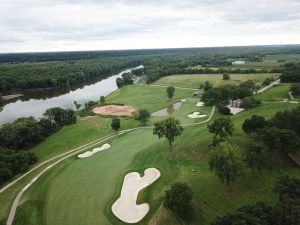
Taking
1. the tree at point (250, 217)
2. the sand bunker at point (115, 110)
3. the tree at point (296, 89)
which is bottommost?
the sand bunker at point (115, 110)

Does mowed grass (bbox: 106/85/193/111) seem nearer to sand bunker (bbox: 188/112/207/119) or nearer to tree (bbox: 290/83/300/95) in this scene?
sand bunker (bbox: 188/112/207/119)

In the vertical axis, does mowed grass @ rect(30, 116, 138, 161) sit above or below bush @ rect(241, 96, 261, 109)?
below

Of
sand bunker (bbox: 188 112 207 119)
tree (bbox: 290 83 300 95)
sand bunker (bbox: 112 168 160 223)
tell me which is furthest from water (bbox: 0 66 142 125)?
tree (bbox: 290 83 300 95)

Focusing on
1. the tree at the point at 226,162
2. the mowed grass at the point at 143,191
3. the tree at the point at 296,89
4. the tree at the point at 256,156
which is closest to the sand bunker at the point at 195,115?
the mowed grass at the point at 143,191

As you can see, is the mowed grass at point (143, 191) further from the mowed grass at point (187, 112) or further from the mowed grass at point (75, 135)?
the mowed grass at point (187, 112)

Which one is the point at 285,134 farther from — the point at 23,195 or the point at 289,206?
the point at 23,195

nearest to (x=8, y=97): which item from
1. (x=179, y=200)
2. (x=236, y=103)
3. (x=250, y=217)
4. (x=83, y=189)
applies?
(x=236, y=103)

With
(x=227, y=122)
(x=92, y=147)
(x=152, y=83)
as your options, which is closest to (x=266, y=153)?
(x=227, y=122)

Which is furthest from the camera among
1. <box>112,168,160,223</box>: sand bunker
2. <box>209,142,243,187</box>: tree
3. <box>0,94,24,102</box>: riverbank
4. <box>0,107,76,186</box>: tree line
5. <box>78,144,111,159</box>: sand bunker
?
<box>0,94,24,102</box>: riverbank

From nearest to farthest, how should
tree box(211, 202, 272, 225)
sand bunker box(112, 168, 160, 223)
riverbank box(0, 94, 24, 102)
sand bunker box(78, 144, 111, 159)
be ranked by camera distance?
tree box(211, 202, 272, 225) → sand bunker box(112, 168, 160, 223) → sand bunker box(78, 144, 111, 159) → riverbank box(0, 94, 24, 102)
